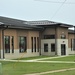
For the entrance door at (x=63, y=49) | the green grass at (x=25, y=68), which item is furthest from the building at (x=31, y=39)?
the green grass at (x=25, y=68)

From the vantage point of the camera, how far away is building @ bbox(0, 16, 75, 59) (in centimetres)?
5156

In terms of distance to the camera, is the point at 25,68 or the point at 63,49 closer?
the point at 25,68

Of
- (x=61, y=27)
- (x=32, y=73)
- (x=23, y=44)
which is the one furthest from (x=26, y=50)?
(x=32, y=73)

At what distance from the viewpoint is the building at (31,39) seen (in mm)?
51562

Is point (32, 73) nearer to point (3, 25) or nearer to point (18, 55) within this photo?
point (3, 25)

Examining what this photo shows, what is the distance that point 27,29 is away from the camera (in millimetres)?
57656

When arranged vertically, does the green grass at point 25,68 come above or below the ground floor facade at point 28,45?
below

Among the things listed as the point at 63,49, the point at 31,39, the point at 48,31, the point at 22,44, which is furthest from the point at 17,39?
the point at 63,49

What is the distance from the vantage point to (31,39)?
59.7 meters

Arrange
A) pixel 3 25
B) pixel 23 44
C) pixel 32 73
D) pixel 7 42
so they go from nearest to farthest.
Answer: pixel 32 73
pixel 3 25
pixel 7 42
pixel 23 44

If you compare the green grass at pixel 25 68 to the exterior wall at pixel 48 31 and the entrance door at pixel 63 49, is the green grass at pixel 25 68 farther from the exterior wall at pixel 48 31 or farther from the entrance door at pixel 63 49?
the entrance door at pixel 63 49

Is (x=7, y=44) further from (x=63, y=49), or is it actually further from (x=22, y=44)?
(x=63, y=49)

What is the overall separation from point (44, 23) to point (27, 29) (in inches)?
322

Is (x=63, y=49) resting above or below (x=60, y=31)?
below
